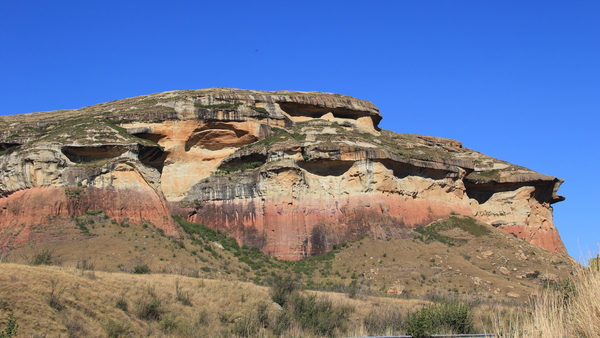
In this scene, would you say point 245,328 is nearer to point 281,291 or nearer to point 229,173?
point 281,291

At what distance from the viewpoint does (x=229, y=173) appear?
51562 millimetres

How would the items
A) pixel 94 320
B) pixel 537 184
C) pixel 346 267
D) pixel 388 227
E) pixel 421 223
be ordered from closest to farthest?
pixel 94 320 → pixel 346 267 → pixel 388 227 → pixel 421 223 → pixel 537 184

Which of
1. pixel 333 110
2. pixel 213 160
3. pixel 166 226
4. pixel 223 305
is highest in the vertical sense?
pixel 333 110

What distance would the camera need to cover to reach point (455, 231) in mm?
49781

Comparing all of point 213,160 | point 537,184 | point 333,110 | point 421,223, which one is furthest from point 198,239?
point 537,184

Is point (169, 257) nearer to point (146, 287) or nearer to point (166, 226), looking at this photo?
point (166, 226)

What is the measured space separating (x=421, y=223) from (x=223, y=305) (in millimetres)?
27777

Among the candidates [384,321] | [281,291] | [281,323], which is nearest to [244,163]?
[281,291]

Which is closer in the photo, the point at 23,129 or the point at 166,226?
the point at 166,226

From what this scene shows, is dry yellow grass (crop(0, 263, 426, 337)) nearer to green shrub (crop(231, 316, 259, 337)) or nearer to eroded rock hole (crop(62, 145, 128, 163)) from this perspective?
green shrub (crop(231, 316, 259, 337))

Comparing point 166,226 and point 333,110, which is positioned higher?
point 333,110

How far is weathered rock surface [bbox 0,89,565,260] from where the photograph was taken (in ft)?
144

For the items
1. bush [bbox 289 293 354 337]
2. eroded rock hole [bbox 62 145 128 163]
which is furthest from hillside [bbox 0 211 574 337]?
eroded rock hole [bbox 62 145 128 163]

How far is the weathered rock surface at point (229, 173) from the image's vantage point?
43.9m
